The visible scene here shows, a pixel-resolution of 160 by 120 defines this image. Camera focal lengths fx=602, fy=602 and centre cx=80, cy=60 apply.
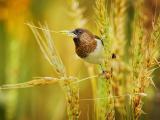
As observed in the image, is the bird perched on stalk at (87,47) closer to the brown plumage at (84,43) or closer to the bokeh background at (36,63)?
the brown plumage at (84,43)

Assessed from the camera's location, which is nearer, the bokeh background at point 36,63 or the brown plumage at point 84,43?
the brown plumage at point 84,43

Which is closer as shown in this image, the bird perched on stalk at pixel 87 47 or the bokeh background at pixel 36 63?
the bird perched on stalk at pixel 87 47

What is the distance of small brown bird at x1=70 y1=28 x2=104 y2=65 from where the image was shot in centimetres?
186

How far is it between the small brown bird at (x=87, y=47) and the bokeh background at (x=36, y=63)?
0.19 metres

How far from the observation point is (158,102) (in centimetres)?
259

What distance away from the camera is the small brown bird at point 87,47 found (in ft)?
6.10

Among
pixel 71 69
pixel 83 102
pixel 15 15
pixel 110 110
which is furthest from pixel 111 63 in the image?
pixel 83 102

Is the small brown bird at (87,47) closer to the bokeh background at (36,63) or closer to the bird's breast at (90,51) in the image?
the bird's breast at (90,51)

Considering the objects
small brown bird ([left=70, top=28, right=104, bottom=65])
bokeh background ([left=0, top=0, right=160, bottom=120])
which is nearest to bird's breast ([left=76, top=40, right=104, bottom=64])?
small brown bird ([left=70, top=28, right=104, bottom=65])

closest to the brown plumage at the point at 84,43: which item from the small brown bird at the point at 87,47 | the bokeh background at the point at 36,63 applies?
the small brown bird at the point at 87,47

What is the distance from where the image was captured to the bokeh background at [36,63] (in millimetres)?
2375

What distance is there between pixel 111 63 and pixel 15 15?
1155 mm

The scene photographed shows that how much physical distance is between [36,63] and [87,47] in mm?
1009

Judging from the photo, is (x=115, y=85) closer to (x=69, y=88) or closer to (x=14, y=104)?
(x=69, y=88)
